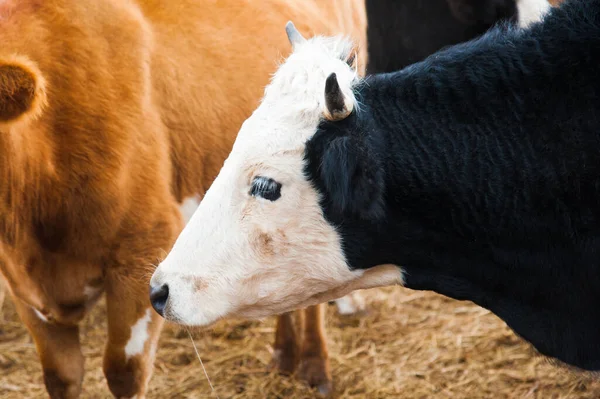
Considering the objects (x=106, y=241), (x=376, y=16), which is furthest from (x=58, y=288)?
(x=376, y=16)

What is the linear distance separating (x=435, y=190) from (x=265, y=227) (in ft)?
1.74

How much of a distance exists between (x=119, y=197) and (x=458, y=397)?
2.04 meters

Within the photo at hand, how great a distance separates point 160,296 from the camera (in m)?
2.46

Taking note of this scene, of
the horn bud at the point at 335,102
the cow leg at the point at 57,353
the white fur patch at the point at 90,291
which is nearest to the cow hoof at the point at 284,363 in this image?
the cow leg at the point at 57,353

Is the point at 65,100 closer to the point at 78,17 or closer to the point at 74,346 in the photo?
the point at 78,17

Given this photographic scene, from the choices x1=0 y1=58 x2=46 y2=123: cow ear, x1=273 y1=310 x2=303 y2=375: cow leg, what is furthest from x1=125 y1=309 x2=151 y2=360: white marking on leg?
x1=273 y1=310 x2=303 y2=375: cow leg

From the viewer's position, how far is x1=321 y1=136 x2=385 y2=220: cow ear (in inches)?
88.3

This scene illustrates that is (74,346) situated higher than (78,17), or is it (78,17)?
(78,17)

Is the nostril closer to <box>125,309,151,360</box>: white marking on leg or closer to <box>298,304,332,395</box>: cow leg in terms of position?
<box>125,309,151,360</box>: white marking on leg

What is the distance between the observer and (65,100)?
127 inches

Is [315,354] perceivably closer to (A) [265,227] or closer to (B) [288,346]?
(B) [288,346]

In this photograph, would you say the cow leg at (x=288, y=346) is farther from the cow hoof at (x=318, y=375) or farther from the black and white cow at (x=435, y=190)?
the black and white cow at (x=435, y=190)

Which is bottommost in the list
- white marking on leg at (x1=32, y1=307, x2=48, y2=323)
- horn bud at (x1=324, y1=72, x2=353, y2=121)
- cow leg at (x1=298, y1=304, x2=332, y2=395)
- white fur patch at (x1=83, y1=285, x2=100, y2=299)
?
cow leg at (x1=298, y1=304, x2=332, y2=395)

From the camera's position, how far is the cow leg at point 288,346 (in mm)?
4461
